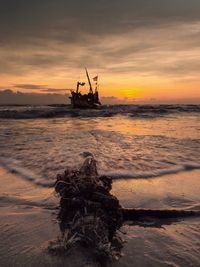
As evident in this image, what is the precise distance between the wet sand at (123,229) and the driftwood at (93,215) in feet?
0.47

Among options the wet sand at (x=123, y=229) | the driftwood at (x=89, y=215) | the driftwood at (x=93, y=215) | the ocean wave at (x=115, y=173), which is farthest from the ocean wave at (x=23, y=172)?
the driftwood at (x=89, y=215)

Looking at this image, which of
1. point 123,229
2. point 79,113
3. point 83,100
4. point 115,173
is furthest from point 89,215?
point 83,100

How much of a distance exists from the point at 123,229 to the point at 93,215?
0.71 meters

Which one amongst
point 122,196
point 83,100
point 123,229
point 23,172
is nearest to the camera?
point 123,229

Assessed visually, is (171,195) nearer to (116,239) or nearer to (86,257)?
(116,239)

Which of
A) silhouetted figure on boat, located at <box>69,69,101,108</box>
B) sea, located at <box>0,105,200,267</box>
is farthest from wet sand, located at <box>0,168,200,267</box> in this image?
silhouetted figure on boat, located at <box>69,69,101,108</box>

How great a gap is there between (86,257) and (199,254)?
126 cm

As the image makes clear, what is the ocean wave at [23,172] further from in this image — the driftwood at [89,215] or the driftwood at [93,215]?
the driftwood at [89,215]

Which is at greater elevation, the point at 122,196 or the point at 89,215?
the point at 89,215

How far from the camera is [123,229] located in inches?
173

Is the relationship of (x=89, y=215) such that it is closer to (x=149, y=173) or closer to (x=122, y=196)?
(x=122, y=196)

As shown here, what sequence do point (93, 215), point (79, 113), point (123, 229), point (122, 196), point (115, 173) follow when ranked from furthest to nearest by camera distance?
1. point (79, 113)
2. point (115, 173)
3. point (122, 196)
4. point (123, 229)
5. point (93, 215)

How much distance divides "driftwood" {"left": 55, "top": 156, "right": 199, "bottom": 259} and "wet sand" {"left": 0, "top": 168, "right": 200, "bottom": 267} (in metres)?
0.14

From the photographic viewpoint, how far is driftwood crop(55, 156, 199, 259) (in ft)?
12.0
